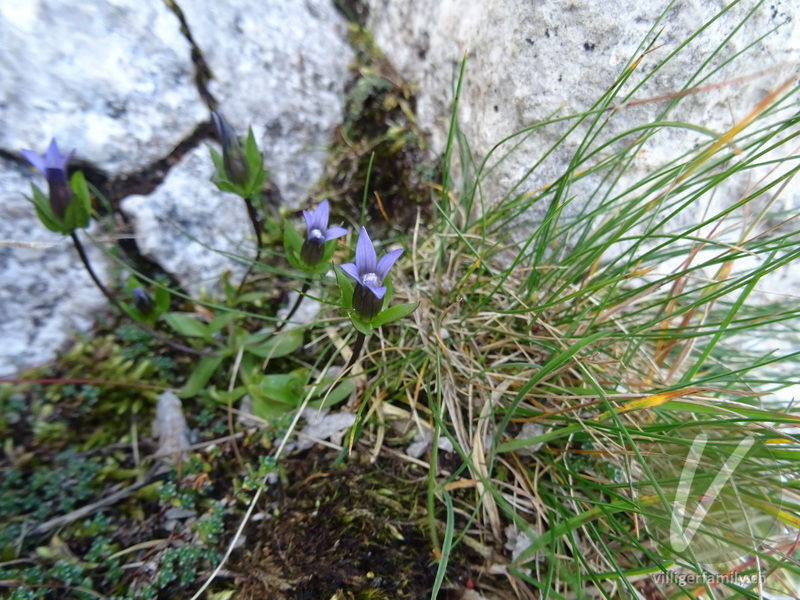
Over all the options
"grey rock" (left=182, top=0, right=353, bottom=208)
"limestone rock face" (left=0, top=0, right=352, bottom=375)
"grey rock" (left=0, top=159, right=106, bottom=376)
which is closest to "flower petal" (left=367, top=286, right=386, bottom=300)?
"limestone rock face" (left=0, top=0, right=352, bottom=375)

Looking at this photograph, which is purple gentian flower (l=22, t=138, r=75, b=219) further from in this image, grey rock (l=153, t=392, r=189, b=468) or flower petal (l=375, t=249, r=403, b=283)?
flower petal (l=375, t=249, r=403, b=283)

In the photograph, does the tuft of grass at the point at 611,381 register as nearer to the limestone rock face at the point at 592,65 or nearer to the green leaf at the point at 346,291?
the limestone rock face at the point at 592,65

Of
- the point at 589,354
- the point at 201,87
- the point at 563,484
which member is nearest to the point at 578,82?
the point at 589,354

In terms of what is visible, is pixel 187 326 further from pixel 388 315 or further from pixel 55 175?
pixel 388 315

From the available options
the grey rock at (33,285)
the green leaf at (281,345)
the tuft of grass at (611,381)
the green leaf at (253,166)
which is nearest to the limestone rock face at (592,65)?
the tuft of grass at (611,381)

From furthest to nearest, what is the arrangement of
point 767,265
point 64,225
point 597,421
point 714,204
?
point 714,204 < point 64,225 < point 597,421 < point 767,265

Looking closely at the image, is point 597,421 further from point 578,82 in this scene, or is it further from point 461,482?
point 578,82
